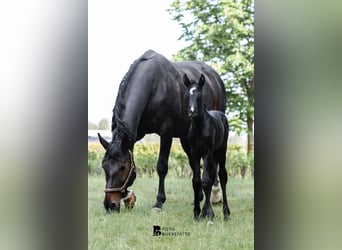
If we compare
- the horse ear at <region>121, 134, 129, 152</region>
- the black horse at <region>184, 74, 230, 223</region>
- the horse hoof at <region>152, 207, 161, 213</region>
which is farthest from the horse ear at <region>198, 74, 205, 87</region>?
the horse hoof at <region>152, 207, 161, 213</region>

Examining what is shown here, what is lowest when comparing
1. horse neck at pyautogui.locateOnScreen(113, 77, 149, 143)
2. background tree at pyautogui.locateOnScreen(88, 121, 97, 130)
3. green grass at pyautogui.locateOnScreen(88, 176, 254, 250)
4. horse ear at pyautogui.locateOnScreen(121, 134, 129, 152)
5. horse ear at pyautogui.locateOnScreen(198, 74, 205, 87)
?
green grass at pyautogui.locateOnScreen(88, 176, 254, 250)

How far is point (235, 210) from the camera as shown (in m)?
1.77

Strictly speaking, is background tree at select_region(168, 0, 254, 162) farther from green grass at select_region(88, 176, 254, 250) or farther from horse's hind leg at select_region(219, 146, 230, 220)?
green grass at select_region(88, 176, 254, 250)

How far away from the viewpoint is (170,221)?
5.74ft

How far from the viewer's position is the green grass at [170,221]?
1.72 meters

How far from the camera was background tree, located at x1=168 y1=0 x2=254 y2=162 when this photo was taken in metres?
1.77

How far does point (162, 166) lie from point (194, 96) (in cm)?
31

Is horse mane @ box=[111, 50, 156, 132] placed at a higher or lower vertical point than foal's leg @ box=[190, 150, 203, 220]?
higher

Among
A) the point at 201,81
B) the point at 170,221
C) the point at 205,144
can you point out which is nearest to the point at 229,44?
the point at 201,81

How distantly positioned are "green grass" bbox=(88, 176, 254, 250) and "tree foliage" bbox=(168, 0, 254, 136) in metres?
0.32

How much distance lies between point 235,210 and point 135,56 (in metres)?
0.74

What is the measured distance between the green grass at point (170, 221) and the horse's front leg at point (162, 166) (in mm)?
18

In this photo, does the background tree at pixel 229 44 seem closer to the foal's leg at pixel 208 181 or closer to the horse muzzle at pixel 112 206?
the foal's leg at pixel 208 181
